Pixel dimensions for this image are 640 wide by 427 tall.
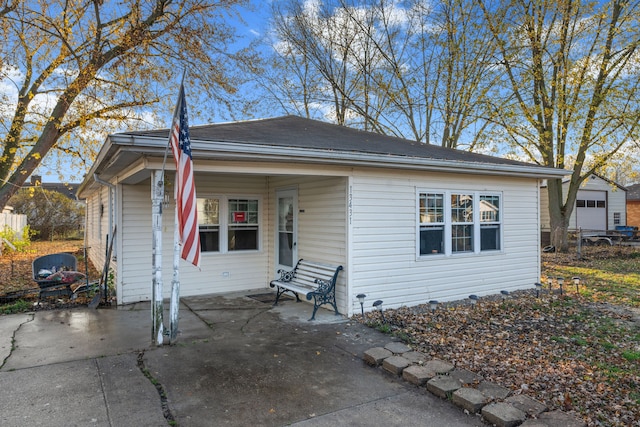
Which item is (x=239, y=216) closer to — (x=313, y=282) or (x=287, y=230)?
(x=287, y=230)

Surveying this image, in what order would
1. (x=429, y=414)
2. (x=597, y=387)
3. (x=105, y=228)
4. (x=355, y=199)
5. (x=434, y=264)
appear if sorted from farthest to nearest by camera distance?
(x=105, y=228)
(x=434, y=264)
(x=355, y=199)
(x=597, y=387)
(x=429, y=414)

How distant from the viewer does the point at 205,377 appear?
3.87 m

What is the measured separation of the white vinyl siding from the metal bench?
Answer: 0.34 meters

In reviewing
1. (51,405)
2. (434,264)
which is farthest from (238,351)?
(434,264)

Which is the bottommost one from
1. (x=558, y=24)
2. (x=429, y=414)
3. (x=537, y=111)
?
(x=429, y=414)

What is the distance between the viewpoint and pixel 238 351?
4605 millimetres

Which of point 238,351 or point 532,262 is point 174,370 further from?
point 532,262

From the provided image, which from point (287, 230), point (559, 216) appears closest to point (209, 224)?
point (287, 230)

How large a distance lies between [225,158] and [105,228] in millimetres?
6177

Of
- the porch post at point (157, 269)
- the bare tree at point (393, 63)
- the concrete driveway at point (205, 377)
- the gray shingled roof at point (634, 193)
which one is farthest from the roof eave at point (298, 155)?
the gray shingled roof at point (634, 193)

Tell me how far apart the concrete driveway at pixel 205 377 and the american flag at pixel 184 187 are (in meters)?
1.19

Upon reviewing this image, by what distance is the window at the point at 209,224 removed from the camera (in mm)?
7602

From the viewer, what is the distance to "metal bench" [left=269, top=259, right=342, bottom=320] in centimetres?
616

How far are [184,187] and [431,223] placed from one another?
4.58 meters
